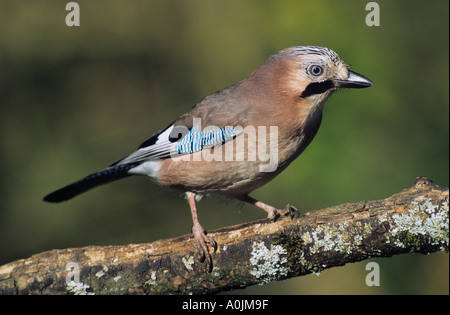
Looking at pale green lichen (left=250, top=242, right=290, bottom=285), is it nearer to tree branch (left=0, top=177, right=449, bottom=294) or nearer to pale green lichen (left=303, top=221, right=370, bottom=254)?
tree branch (left=0, top=177, right=449, bottom=294)

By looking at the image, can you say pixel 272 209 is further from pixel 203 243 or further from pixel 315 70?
pixel 315 70

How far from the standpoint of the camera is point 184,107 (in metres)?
7.89

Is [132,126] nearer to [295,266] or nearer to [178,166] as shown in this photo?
[178,166]

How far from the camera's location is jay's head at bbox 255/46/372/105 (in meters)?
4.77

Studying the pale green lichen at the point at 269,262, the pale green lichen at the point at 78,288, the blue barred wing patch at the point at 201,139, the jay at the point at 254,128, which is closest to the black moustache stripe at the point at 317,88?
the jay at the point at 254,128

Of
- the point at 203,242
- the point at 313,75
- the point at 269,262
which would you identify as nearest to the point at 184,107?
the point at 313,75

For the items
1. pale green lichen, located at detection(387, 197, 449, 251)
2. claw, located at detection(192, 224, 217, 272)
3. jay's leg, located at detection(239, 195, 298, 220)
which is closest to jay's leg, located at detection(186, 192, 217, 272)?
claw, located at detection(192, 224, 217, 272)

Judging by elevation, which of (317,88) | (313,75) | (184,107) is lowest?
(317,88)

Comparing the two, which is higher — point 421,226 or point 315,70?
point 315,70

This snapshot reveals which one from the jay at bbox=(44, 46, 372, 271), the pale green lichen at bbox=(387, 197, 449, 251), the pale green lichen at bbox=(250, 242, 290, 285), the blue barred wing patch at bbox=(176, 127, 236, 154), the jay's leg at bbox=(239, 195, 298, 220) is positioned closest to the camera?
the pale green lichen at bbox=(387, 197, 449, 251)

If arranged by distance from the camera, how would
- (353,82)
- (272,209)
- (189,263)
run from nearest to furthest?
(189,263), (353,82), (272,209)

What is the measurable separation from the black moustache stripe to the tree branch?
1127mm

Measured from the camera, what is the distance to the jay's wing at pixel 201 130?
5004mm

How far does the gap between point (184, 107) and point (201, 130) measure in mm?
2777
